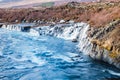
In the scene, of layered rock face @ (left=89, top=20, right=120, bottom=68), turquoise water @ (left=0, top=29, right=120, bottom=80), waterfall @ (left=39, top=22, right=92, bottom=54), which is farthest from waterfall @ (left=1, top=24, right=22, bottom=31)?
layered rock face @ (left=89, top=20, right=120, bottom=68)

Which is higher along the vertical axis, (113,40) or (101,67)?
(113,40)

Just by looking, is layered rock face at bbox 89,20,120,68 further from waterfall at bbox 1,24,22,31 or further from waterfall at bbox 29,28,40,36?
waterfall at bbox 1,24,22,31

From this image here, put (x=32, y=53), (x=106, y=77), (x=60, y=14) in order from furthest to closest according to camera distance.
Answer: (x=60, y=14), (x=32, y=53), (x=106, y=77)

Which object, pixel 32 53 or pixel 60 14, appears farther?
pixel 60 14

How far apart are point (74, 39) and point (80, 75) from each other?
18465 mm

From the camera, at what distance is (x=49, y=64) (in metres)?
28.8

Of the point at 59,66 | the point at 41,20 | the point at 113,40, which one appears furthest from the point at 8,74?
the point at 41,20

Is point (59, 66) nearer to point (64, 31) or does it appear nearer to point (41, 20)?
point (64, 31)

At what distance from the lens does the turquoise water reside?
981 inches

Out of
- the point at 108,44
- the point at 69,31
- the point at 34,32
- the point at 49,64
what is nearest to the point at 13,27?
the point at 34,32

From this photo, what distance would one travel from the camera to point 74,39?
4344 cm

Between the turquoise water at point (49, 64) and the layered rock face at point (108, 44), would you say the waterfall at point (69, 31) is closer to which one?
the turquoise water at point (49, 64)

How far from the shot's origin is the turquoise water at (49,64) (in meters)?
24.9

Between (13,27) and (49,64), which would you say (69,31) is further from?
(49,64)
